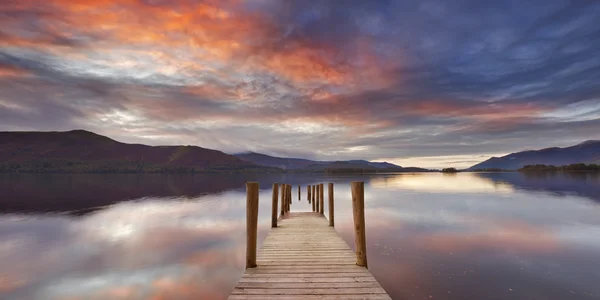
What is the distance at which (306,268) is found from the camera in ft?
27.0

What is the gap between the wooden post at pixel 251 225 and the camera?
27.4 ft

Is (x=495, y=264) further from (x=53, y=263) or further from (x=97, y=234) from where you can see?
(x=97, y=234)

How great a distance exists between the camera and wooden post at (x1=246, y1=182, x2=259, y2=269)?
27.4 feet

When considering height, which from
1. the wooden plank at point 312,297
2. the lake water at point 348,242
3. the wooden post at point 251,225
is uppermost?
the wooden post at point 251,225

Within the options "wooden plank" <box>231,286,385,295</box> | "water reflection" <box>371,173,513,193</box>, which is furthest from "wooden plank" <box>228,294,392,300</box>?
"water reflection" <box>371,173,513,193</box>

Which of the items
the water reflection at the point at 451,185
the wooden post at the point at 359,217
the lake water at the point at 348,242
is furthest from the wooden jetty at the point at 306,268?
the water reflection at the point at 451,185

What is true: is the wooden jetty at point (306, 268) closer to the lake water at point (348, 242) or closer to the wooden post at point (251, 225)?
the wooden post at point (251, 225)

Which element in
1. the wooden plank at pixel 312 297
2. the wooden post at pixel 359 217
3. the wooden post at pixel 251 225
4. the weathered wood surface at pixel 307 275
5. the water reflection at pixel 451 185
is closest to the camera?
the wooden plank at pixel 312 297

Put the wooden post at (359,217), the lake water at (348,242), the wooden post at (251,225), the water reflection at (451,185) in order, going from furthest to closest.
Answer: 1. the water reflection at (451,185)
2. the lake water at (348,242)
3. the wooden post at (359,217)
4. the wooden post at (251,225)

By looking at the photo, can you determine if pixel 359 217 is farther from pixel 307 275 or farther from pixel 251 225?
pixel 251 225

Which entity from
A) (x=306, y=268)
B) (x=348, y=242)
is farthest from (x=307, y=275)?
(x=348, y=242)

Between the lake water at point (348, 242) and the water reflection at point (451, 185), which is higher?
the water reflection at point (451, 185)

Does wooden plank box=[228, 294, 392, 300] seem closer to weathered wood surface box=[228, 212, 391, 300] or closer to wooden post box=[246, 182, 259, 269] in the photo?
weathered wood surface box=[228, 212, 391, 300]

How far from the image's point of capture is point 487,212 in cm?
2700
